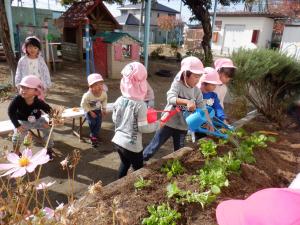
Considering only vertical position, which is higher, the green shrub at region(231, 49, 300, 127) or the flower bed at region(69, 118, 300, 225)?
the green shrub at region(231, 49, 300, 127)

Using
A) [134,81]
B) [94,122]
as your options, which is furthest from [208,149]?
[94,122]

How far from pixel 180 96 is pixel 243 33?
73.1 ft

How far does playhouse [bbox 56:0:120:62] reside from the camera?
9766mm

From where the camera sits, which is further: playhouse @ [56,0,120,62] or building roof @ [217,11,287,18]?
building roof @ [217,11,287,18]

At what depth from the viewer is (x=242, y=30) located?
75.6 feet

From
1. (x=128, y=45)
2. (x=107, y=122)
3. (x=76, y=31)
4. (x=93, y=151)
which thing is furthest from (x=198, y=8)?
(x=93, y=151)

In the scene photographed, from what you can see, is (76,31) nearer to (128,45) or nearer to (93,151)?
(128,45)

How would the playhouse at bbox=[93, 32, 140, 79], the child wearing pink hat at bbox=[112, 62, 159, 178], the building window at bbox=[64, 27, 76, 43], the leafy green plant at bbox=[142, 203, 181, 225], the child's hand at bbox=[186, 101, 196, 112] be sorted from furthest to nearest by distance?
the building window at bbox=[64, 27, 76, 43]
the playhouse at bbox=[93, 32, 140, 79]
the child's hand at bbox=[186, 101, 196, 112]
the child wearing pink hat at bbox=[112, 62, 159, 178]
the leafy green plant at bbox=[142, 203, 181, 225]

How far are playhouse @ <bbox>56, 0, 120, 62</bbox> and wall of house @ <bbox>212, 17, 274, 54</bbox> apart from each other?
44.6ft

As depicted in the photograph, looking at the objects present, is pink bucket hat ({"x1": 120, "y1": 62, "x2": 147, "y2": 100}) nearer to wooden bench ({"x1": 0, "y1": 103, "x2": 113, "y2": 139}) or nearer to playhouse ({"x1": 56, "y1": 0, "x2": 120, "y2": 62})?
wooden bench ({"x1": 0, "y1": 103, "x2": 113, "y2": 139})

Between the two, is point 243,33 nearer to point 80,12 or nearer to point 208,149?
point 80,12

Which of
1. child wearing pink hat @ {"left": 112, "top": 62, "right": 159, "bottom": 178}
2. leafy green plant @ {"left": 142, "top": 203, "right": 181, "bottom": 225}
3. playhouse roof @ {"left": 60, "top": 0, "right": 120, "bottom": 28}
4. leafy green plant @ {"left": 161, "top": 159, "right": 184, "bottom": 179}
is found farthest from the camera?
playhouse roof @ {"left": 60, "top": 0, "right": 120, "bottom": 28}

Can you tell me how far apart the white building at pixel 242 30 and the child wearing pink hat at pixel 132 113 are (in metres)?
20.6

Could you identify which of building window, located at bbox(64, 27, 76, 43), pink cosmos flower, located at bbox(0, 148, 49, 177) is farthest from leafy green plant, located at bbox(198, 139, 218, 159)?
building window, located at bbox(64, 27, 76, 43)
